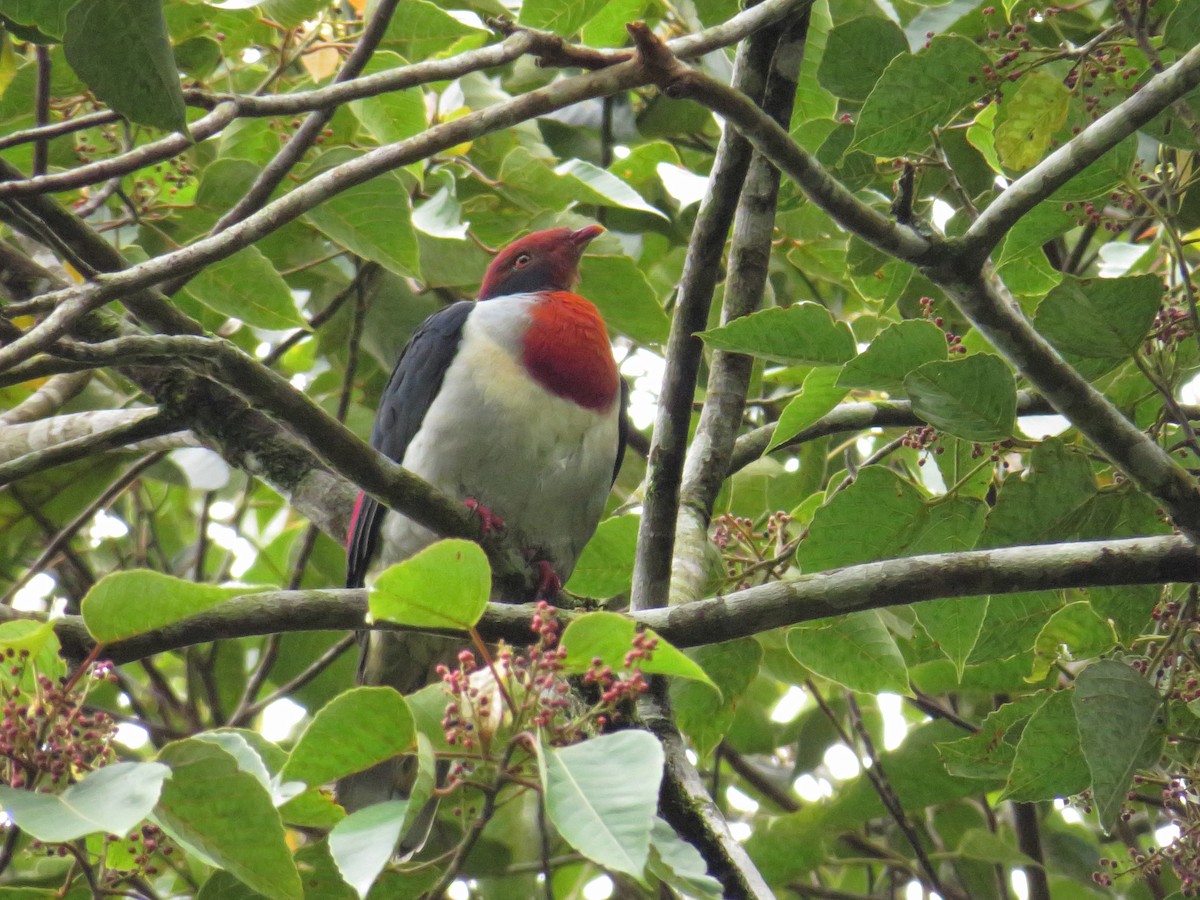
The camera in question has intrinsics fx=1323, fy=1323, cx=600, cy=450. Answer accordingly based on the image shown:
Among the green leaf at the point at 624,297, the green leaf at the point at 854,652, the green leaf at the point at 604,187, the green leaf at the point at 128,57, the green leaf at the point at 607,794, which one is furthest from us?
the green leaf at the point at 624,297

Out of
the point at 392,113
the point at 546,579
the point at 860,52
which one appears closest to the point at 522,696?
the point at 860,52

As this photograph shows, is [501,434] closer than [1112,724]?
No

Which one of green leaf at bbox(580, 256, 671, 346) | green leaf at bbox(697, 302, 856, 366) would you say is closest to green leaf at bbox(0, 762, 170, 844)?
green leaf at bbox(697, 302, 856, 366)

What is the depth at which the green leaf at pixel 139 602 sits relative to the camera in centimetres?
177

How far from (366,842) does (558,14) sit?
1542 mm

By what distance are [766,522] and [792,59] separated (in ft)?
4.04

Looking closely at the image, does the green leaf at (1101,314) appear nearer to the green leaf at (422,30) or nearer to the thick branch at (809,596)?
the thick branch at (809,596)

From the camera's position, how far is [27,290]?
11.0 feet

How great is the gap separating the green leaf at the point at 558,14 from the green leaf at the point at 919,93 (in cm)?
56

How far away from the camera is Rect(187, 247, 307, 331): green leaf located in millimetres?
3113

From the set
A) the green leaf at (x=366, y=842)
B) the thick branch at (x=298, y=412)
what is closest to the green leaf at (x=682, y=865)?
the green leaf at (x=366, y=842)

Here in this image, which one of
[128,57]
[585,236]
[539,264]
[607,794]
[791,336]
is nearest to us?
[607,794]

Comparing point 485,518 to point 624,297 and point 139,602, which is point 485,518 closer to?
point 624,297

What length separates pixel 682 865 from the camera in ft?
5.81
